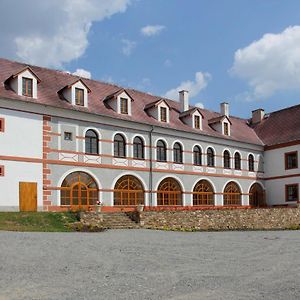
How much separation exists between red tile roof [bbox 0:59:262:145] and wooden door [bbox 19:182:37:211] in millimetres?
4953

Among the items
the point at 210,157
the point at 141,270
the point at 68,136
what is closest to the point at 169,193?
the point at 210,157

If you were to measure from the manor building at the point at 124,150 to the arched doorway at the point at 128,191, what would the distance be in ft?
0.23

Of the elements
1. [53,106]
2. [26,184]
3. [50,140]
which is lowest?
[26,184]

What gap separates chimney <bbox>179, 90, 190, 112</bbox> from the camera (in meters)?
39.2

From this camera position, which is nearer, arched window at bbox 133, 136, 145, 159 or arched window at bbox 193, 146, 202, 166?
arched window at bbox 133, 136, 145, 159

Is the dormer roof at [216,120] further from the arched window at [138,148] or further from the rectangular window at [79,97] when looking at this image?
the rectangular window at [79,97]

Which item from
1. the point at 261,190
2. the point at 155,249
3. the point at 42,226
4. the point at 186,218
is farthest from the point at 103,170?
the point at 261,190

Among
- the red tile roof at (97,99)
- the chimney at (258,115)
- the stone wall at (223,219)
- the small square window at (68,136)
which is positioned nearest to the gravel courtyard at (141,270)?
the stone wall at (223,219)

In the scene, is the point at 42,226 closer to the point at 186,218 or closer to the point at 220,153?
the point at 186,218

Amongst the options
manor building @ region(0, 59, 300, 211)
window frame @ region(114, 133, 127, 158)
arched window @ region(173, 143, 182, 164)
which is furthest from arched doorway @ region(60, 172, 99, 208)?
arched window @ region(173, 143, 182, 164)

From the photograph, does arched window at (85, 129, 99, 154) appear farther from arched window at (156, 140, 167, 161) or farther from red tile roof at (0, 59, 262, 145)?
arched window at (156, 140, 167, 161)

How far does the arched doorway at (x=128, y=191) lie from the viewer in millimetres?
31422

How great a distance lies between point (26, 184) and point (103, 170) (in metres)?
5.55

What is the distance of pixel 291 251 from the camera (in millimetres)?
16156
